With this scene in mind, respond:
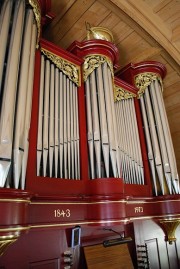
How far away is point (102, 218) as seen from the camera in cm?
221

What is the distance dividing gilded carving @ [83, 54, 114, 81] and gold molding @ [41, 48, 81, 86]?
11 cm

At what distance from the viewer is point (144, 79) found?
381 cm

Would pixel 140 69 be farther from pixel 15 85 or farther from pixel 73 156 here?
pixel 15 85

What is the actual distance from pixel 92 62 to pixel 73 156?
1.35 metres

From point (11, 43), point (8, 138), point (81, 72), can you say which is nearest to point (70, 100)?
point (81, 72)

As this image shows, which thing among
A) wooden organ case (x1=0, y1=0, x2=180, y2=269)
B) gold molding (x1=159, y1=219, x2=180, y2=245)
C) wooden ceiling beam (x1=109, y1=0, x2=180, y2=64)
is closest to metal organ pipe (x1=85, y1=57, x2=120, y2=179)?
wooden organ case (x1=0, y1=0, x2=180, y2=269)

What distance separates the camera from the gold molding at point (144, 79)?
3764mm

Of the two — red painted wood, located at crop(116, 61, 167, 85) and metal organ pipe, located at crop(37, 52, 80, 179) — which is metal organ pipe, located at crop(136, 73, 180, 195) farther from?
metal organ pipe, located at crop(37, 52, 80, 179)

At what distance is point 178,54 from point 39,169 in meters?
2.84

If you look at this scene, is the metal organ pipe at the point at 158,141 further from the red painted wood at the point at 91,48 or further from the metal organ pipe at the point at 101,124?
the red painted wood at the point at 91,48

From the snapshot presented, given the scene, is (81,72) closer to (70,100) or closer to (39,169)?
(70,100)

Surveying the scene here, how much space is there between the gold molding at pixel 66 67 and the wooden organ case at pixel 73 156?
1 centimetres

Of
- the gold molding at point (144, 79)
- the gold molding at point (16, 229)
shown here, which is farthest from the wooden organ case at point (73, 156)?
the gold molding at point (144, 79)

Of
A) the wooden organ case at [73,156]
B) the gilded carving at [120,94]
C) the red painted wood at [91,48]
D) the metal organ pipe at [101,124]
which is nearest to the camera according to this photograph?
the wooden organ case at [73,156]
